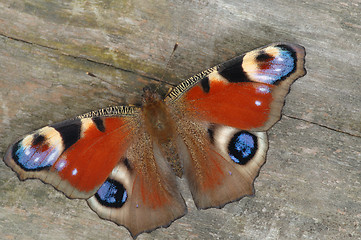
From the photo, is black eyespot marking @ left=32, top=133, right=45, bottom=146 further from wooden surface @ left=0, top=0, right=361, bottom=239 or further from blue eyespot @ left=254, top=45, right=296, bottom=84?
blue eyespot @ left=254, top=45, right=296, bottom=84

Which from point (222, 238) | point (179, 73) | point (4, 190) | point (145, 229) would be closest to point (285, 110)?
point (179, 73)

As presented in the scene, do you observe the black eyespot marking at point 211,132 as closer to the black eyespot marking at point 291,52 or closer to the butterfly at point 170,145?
the butterfly at point 170,145

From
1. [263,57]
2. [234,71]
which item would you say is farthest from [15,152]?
[263,57]

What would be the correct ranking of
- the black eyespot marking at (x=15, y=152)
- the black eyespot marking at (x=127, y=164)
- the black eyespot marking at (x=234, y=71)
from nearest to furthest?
the black eyespot marking at (x=15, y=152) < the black eyespot marking at (x=234, y=71) < the black eyespot marking at (x=127, y=164)

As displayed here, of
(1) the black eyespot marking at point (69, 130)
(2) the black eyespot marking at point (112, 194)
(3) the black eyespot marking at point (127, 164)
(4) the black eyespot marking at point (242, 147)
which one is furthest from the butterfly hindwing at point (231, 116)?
(1) the black eyespot marking at point (69, 130)

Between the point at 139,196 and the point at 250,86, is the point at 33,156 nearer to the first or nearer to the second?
the point at 139,196

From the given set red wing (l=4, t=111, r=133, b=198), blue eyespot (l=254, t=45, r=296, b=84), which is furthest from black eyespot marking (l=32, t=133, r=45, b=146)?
blue eyespot (l=254, t=45, r=296, b=84)

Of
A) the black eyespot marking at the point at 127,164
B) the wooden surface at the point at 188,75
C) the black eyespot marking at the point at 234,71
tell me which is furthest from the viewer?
the wooden surface at the point at 188,75

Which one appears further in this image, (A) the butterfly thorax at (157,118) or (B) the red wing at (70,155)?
(A) the butterfly thorax at (157,118)
